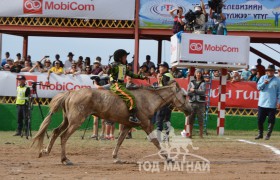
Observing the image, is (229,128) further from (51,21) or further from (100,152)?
(100,152)

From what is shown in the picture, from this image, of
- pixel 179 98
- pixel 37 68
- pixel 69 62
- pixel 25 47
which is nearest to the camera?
pixel 179 98

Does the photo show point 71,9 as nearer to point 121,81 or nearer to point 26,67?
point 26,67

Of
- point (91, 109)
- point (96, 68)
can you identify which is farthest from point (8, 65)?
point (91, 109)

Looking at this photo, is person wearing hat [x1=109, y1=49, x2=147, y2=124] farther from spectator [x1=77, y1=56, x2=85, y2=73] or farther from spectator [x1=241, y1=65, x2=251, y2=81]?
spectator [x1=77, y1=56, x2=85, y2=73]

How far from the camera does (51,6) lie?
3042cm

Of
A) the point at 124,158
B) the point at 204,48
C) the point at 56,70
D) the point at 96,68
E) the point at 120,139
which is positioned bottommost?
the point at 124,158

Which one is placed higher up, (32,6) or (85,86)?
(32,6)

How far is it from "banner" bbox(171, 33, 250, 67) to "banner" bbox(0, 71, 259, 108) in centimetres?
304

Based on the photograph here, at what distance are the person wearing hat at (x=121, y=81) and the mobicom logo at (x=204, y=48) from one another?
872 centimetres

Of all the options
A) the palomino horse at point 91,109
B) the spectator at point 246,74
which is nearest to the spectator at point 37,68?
the spectator at point 246,74

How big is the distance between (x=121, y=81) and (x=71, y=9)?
15.5 m

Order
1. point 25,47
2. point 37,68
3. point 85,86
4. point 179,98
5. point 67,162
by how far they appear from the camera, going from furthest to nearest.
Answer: point 25,47, point 37,68, point 85,86, point 179,98, point 67,162

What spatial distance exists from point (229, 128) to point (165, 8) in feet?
18.1

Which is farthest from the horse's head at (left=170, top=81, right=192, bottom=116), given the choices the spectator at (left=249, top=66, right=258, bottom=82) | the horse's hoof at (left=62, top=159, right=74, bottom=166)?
the spectator at (left=249, top=66, right=258, bottom=82)
